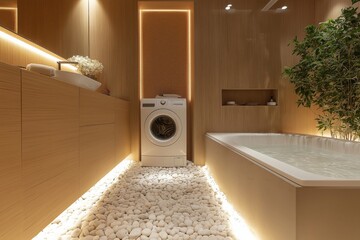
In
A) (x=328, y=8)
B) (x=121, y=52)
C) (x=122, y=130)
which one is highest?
(x=328, y=8)

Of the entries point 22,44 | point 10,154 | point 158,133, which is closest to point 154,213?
point 10,154

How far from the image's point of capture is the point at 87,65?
3.08 metres

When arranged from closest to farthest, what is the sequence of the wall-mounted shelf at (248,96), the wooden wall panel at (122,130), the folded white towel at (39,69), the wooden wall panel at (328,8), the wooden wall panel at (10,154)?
the wooden wall panel at (10,154)
the folded white towel at (39,69)
the wooden wall panel at (122,130)
the wooden wall panel at (328,8)
the wall-mounted shelf at (248,96)

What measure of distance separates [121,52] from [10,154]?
112 inches

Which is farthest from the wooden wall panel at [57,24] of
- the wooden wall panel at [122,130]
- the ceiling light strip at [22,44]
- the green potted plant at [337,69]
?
the green potted plant at [337,69]

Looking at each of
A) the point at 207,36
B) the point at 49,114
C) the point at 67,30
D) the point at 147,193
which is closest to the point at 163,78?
the point at 207,36

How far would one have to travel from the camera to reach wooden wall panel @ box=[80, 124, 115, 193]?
1.63 meters

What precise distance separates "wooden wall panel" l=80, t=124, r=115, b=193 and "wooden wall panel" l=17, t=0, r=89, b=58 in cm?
90

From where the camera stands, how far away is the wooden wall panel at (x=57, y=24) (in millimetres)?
1896

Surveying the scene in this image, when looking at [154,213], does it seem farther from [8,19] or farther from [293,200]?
[8,19]

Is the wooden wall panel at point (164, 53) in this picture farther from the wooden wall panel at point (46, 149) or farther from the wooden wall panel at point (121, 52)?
the wooden wall panel at point (46, 149)

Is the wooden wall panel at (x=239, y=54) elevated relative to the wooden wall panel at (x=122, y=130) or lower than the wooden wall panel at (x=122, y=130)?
elevated

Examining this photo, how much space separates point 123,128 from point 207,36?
5.58ft

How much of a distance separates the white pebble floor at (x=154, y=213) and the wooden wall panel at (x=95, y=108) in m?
0.64
